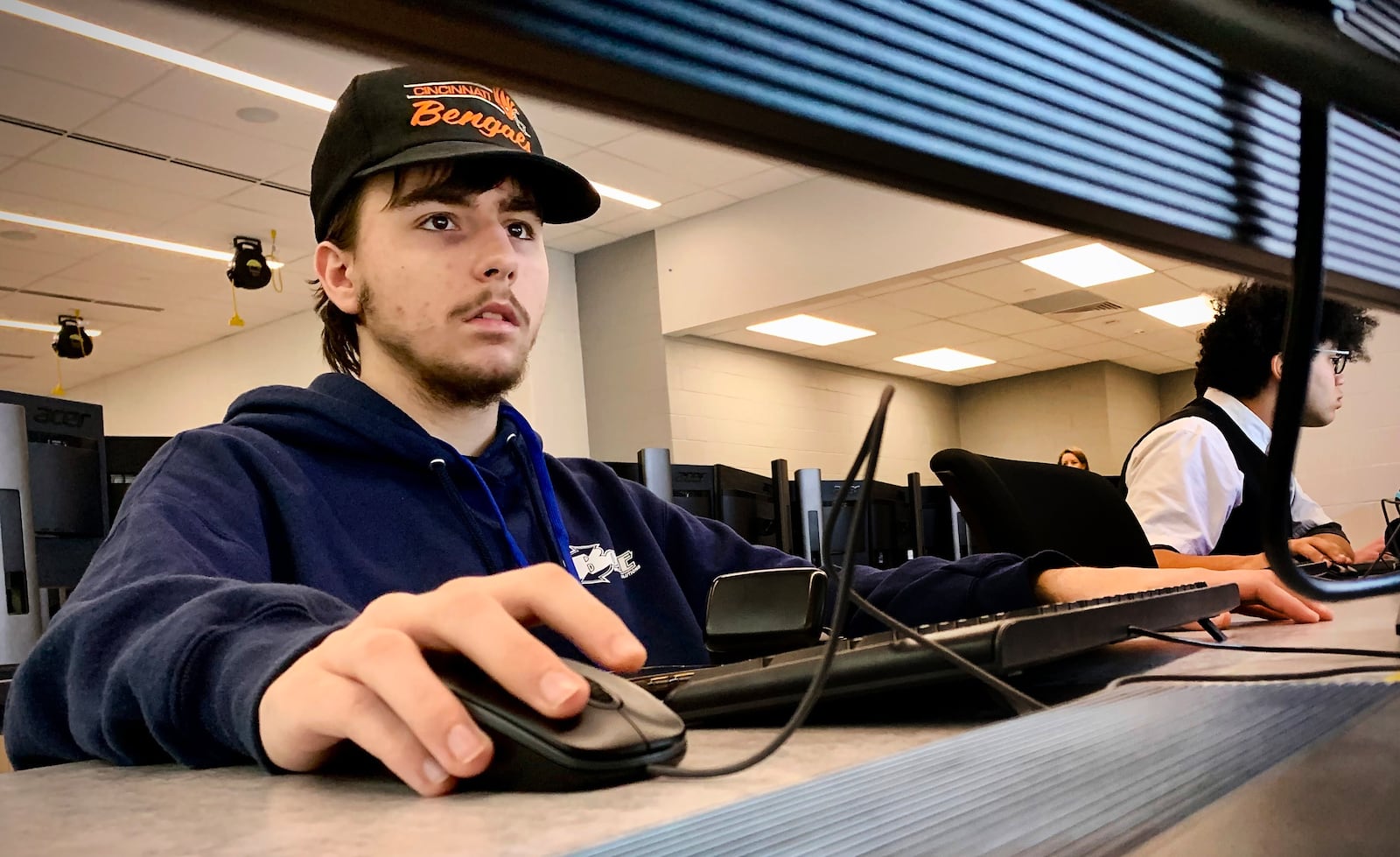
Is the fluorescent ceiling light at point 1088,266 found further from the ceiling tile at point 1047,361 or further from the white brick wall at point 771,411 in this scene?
the ceiling tile at point 1047,361

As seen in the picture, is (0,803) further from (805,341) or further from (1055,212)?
(805,341)

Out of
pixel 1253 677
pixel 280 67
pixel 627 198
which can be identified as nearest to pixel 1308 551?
pixel 1253 677

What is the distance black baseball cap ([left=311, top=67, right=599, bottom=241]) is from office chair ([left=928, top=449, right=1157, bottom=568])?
759mm

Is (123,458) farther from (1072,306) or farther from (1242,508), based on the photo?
(1072,306)

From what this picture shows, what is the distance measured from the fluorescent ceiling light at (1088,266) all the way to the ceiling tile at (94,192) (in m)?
4.61

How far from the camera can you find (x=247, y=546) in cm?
79

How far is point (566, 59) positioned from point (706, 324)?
247 inches

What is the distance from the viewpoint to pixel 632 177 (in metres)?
5.51

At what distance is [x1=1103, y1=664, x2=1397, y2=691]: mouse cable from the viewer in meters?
0.50

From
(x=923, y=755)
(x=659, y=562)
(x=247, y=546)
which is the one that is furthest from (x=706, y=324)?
(x=923, y=755)

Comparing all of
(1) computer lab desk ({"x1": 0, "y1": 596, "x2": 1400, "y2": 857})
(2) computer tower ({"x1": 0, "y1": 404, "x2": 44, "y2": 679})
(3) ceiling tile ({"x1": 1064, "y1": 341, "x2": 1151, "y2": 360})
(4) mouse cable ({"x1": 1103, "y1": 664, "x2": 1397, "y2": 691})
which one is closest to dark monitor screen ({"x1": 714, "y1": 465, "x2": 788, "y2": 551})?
(2) computer tower ({"x1": 0, "y1": 404, "x2": 44, "y2": 679})

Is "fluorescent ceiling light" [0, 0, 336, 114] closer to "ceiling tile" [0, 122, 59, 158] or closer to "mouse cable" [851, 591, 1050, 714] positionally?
"ceiling tile" [0, 122, 59, 158]

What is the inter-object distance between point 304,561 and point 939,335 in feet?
24.3

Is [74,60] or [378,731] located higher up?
[74,60]
